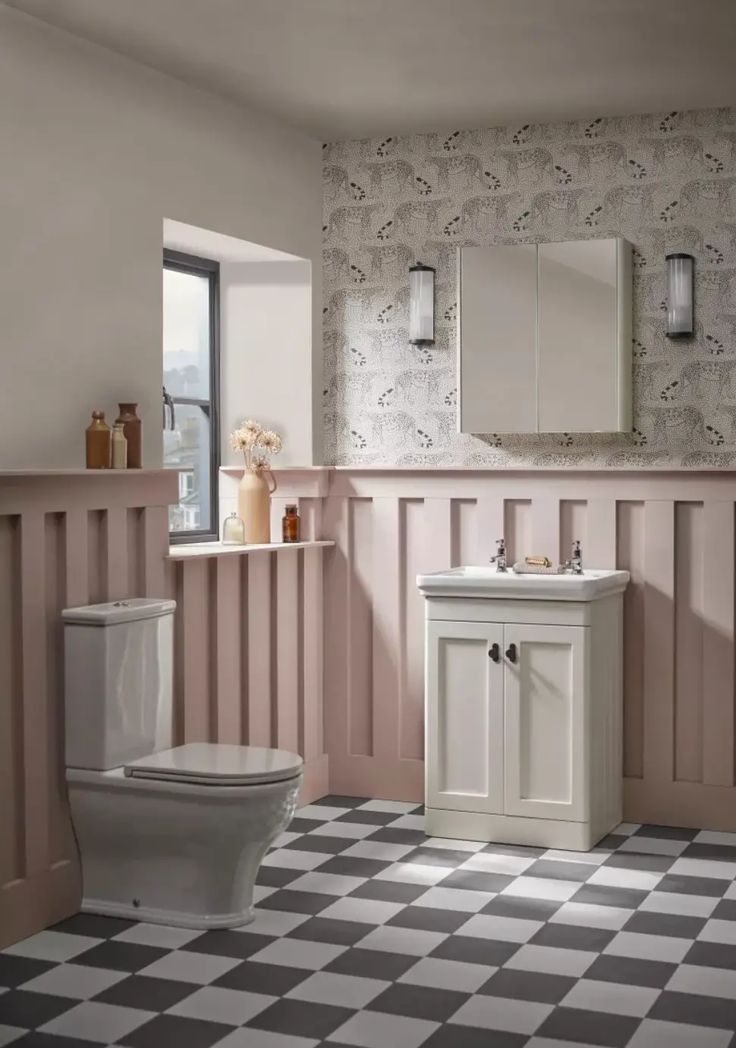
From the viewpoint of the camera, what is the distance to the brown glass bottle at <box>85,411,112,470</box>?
12.6 feet

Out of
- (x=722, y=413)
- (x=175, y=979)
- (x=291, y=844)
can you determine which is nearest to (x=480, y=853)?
(x=291, y=844)

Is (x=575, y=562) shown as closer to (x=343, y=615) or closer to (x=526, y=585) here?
(x=526, y=585)

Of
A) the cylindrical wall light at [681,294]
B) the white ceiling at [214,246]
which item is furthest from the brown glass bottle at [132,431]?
the cylindrical wall light at [681,294]

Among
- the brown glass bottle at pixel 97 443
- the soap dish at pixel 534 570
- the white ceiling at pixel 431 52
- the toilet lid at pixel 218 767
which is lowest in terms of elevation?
the toilet lid at pixel 218 767

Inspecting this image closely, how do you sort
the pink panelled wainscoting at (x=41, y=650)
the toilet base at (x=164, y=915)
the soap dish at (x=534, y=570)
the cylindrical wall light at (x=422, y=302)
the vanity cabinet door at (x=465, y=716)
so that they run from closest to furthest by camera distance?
1. the pink panelled wainscoting at (x=41, y=650)
2. the toilet base at (x=164, y=915)
3. the vanity cabinet door at (x=465, y=716)
4. the soap dish at (x=534, y=570)
5. the cylindrical wall light at (x=422, y=302)

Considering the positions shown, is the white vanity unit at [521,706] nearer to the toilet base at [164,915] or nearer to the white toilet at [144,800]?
the white toilet at [144,800]

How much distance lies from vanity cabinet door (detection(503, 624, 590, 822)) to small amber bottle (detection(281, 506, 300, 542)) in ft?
3.54

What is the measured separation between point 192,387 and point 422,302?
37.6 inches

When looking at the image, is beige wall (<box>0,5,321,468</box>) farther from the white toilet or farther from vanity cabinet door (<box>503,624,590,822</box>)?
vanity cabinet door (<box>503,624,590,822</box>)

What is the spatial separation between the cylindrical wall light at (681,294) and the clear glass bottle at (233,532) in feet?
5.71

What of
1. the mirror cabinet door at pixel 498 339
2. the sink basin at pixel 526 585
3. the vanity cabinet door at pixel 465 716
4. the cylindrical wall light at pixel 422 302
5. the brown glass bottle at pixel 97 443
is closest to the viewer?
the brown glass bottle at pixel 97 443

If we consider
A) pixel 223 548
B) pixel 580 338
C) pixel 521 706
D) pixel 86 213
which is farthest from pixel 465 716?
pixel 86 213

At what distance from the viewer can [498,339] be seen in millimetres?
4867

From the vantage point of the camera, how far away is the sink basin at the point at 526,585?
4.38m
